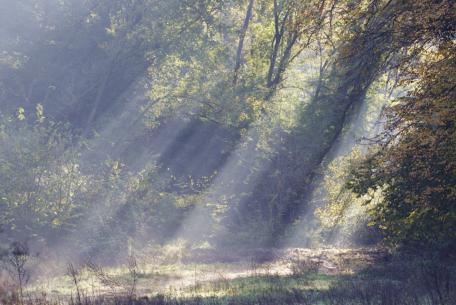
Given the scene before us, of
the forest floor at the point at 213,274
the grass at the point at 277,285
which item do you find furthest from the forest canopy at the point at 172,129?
the grass at the point at 277,285

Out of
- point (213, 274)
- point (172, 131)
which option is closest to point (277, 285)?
point (213, 274)

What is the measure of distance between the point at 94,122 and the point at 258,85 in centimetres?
1196

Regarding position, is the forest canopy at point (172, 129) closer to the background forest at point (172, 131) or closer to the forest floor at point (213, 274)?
the background forest at point (172, 131)

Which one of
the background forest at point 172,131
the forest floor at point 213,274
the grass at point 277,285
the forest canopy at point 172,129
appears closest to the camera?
the grass at point 277,285

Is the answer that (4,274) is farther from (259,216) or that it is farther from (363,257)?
(259,216)

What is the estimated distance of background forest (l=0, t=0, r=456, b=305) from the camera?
2430cm

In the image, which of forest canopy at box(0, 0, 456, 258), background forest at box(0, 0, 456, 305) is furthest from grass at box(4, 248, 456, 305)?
forest canopy at box(0, 0, 456, 258)

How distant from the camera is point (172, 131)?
3594 cm

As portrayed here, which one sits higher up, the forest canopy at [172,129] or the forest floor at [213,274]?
the forest canopy at [172,129]

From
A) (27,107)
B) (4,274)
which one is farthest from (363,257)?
(27,107)

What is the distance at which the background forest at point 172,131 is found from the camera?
24297 mm

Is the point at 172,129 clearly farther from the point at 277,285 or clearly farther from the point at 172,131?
the point at 277,285

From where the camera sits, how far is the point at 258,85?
3241 centimetres

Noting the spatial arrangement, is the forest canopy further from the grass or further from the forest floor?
the grass
